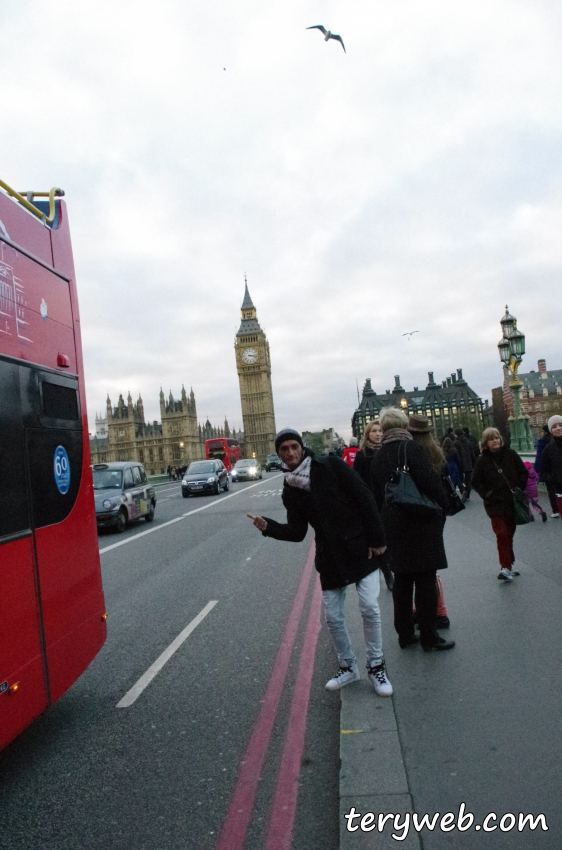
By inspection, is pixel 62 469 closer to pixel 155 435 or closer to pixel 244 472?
pixel 244 472

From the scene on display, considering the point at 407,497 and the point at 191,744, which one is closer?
the point at 191,744

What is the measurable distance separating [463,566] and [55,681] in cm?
564

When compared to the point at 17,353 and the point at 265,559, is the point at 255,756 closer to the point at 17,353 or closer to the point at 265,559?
the point at 17,353

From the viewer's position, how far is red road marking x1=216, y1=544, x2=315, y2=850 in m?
2.87

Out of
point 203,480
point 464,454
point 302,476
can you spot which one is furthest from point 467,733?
point 203,480

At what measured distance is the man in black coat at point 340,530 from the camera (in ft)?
13.5

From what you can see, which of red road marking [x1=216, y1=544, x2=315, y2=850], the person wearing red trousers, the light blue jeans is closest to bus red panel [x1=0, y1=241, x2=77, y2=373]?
the light blue jeans

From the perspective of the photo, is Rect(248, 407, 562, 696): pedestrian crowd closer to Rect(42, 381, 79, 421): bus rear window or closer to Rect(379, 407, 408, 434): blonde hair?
Rect(379, 407, 408, 434): blonde hair

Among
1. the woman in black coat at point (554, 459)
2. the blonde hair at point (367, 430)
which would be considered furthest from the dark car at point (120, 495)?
the woman in black coat at point (554, 459)

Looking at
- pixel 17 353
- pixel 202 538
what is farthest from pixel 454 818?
pixel 202 538

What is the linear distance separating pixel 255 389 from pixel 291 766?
15507 centimetres

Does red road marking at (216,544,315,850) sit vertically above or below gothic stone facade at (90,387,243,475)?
below

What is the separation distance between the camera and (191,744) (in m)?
3.79

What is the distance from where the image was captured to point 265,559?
410 inches
